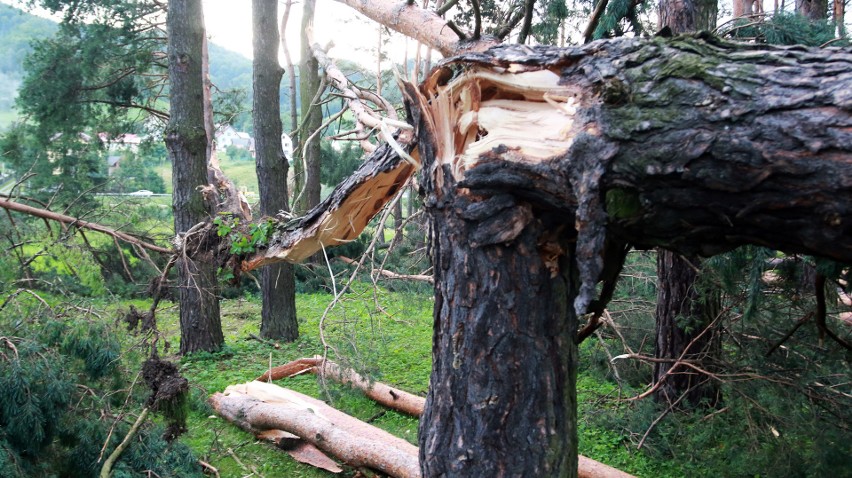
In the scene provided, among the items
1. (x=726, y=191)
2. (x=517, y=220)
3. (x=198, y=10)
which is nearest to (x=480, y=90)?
(x=517, y=220)

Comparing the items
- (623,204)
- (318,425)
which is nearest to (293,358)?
(318,425)

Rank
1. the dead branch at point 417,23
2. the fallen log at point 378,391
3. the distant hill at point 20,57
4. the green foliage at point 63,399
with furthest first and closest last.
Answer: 1. the distant hill at point 20,57
2. the dead branch at point 417,23
3. the fallen log at point 378,391
4. the green foliage at point 63,399

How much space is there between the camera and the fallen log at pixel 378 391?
4.14m

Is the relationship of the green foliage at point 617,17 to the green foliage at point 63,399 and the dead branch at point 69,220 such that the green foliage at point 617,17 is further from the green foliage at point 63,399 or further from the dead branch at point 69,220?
the green foliage at point 63,399

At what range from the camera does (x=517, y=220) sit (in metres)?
2.29

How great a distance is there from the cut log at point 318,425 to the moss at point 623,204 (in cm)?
283

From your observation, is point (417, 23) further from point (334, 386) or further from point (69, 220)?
point (69, 220)

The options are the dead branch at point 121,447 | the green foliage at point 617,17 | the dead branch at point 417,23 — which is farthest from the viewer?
the green foliage at point 617,17

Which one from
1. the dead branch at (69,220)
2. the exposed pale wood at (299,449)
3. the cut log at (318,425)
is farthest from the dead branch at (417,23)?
the exposed pale wood at (299,449)

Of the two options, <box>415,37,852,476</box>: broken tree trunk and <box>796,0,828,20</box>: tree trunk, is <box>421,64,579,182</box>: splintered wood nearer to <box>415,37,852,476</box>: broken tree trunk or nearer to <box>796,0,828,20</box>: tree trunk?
<box>415,37,852,476</box>: broken tree trunk

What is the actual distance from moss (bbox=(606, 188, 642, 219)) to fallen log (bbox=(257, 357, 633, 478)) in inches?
92.5

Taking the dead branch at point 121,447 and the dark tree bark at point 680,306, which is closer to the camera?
the dead branch at point 121,447

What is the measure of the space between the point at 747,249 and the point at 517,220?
1.94 meters

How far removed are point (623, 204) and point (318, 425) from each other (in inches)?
146
